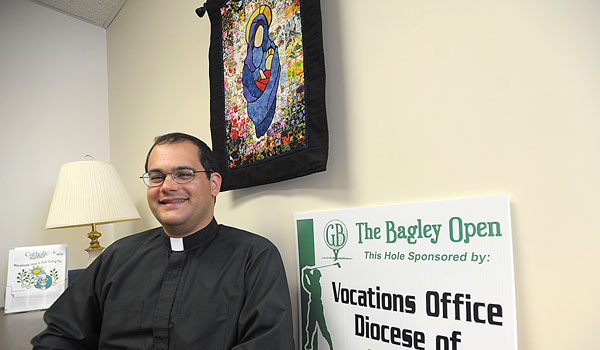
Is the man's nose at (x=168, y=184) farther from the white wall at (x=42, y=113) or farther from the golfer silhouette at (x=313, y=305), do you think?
the white wall at (x=42, y=113)

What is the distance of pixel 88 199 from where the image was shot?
2.38 metres

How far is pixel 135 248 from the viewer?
1.64 metres

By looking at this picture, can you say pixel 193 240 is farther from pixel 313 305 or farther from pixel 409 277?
pixel 409 277

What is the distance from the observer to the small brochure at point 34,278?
7.47 feet

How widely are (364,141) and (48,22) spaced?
2813mm

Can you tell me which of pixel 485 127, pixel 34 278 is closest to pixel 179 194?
pixel 485 127

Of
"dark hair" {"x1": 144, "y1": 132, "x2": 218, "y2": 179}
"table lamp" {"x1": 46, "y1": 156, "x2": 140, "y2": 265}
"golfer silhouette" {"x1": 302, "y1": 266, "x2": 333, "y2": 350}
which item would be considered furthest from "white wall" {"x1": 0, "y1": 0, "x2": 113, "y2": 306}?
"golfer silhouette" {"x1": 302, "y1": 266, "x2": 333, "y2": 350}

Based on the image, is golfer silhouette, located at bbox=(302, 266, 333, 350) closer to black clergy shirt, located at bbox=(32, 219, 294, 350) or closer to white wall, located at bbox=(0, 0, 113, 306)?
black clergy shirt, located at bbox=(32, 219, 294, 350)

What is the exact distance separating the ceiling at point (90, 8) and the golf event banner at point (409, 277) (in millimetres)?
2431

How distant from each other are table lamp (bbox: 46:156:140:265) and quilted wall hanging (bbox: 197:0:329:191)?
0.87 meters

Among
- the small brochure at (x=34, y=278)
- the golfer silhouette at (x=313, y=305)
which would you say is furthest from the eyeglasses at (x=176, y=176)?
the small brochure at (x=34, y=278)

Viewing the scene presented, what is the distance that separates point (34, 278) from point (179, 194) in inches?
51.7

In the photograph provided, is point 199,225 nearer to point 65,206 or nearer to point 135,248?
point 135,248

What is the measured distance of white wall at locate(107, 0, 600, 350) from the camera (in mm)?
876
